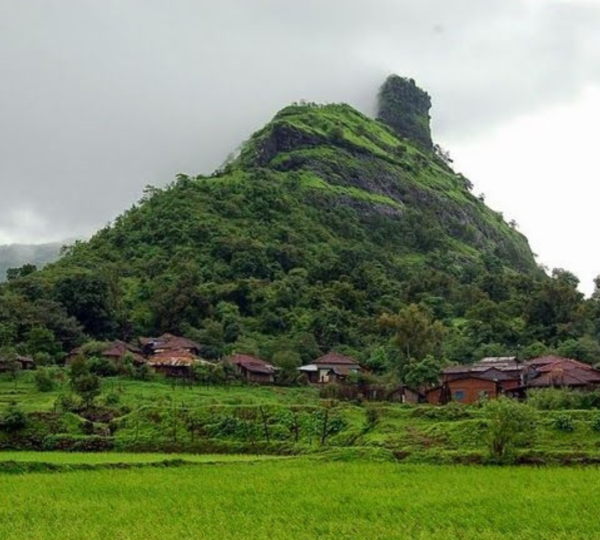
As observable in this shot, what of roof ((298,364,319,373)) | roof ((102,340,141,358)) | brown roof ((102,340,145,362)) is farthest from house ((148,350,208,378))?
roof ((298,364,319,373))

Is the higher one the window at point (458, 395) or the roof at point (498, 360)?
the roof at point (498, 360)

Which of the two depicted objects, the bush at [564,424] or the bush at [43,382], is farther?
the bush at [43,382]

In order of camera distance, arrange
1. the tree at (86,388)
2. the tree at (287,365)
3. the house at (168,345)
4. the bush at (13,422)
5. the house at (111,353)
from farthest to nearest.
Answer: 1. the house at (168,345)
2. the tree at (287,365)
3. the house at (111,353)
4. the tree at (86,388)
5. the bush at (13,422)

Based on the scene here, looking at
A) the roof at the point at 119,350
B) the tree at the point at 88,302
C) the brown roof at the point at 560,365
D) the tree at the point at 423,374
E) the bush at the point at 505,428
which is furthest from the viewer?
the tree at the point at 88,302

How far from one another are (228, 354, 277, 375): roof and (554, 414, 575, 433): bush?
35.1m

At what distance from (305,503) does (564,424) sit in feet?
66.5

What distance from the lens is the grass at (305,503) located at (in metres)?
20.0

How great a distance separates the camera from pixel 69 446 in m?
41.7

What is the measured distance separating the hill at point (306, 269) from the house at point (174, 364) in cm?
831

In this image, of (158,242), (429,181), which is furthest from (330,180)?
(158,242)

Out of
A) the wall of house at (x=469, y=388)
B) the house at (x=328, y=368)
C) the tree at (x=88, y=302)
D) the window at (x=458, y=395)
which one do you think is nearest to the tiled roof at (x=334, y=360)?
the house at (x=328, y=368)

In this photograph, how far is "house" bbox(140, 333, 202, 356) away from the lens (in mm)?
76500

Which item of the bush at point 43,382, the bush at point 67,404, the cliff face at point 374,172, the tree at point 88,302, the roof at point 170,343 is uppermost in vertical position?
the cliff face at point 374,172

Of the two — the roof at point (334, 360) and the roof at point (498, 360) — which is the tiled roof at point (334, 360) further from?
the roof at point (498, 360)
